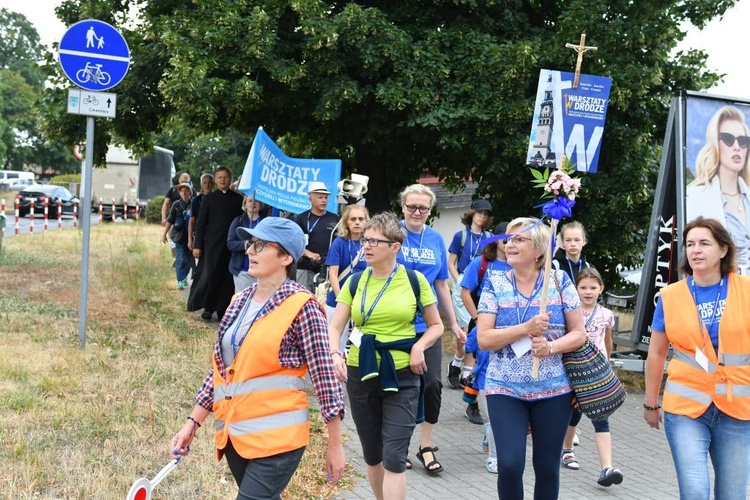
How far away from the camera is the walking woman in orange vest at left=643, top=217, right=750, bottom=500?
Answer: 446 centimetres

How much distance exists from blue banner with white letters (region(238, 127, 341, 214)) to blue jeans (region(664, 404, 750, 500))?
6.66 meters

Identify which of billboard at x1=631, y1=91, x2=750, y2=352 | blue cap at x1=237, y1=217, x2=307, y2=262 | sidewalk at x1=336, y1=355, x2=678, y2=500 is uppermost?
billboard at x1=631, y1=91, x2=750, y2=352

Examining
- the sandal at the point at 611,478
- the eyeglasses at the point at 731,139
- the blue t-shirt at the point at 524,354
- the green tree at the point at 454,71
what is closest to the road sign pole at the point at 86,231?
the green tree at the point at 454,71

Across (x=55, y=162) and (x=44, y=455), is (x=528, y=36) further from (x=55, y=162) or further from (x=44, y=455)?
(x=55, y=162)

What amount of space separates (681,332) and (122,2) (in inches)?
504

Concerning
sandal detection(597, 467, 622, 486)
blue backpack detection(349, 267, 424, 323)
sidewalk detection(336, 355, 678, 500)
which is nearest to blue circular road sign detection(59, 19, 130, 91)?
sidewalk detection(336, 355, 678, 500)

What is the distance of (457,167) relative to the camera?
50.0 ft

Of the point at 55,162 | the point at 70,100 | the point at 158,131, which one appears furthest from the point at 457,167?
the point at 55,162

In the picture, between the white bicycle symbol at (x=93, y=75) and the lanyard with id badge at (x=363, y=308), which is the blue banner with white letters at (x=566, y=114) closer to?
the white bicycle symbol at (x=93, y=75)

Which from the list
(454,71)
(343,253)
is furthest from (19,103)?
(343,253)

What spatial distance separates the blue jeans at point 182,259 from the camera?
16.1 metres

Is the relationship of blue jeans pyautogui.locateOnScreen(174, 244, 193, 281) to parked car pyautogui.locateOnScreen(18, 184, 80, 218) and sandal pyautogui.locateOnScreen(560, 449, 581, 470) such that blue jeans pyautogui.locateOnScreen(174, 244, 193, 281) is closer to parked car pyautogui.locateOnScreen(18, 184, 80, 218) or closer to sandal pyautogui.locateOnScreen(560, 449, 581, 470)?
sandal pyautogui.locateOnScreen(560, 449, 581, 470)

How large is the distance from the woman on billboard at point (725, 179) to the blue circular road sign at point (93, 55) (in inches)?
238

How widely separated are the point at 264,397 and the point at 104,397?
4250 mm
